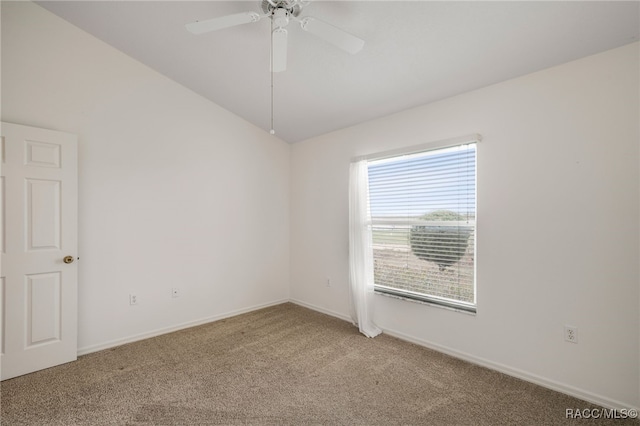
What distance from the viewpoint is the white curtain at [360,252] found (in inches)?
130

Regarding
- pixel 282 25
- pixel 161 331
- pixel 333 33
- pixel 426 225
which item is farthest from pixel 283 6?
pixel 161 331

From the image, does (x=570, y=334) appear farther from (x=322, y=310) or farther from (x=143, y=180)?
(x=143, y=180)

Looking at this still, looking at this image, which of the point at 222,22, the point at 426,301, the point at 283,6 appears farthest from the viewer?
the point at 426,301

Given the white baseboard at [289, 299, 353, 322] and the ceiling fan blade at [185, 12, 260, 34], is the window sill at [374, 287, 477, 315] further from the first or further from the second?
the ceiling fan blade at [185, 12, 260, 34]

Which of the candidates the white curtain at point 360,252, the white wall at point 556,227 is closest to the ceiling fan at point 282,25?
the white wall at point 556,227

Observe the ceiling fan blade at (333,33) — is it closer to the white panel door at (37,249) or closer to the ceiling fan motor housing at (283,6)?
the ceiling fan motor housing at (283,6)

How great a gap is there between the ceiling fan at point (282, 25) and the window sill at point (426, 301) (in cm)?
234

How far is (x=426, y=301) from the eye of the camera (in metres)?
2.94

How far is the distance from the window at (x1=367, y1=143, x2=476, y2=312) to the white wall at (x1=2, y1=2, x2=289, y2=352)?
69.8 inches

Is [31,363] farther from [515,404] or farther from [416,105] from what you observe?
[416,105]

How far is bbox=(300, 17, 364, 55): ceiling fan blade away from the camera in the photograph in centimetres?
172

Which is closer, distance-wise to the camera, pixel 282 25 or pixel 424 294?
pixel 282 25

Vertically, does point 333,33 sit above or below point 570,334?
above

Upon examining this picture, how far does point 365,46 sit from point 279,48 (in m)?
0.83
